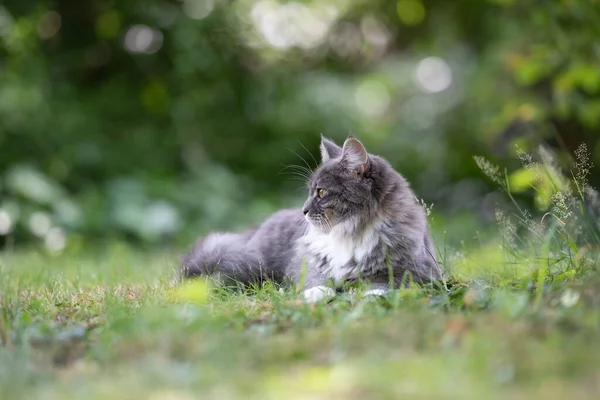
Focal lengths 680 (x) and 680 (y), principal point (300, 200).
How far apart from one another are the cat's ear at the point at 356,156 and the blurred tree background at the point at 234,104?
3156 mm

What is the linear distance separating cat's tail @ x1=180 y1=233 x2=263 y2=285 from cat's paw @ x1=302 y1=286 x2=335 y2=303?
21.1 inches

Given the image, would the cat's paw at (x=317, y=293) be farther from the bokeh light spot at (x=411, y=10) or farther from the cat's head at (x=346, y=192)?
the bokeh light spot at (x=411, y=10)

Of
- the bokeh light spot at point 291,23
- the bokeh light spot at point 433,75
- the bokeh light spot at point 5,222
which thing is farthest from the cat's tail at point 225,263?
the bokeh light spot at point 433,75

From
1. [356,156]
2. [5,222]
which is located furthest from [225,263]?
[5,222]

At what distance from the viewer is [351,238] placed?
405 centimetres

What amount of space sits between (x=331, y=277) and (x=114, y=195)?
4.84 m

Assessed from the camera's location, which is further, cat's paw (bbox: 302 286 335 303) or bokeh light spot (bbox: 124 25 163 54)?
bokeh light spot (bbox: 124 25 163 54)

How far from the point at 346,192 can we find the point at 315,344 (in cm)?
156

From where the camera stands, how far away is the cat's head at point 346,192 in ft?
13.3

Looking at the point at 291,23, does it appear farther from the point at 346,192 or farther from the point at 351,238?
the point at 351,238

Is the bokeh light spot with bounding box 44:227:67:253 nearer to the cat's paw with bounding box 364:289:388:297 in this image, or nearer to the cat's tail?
the cat's tail

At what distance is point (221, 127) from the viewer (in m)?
9.42

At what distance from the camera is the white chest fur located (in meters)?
3.97

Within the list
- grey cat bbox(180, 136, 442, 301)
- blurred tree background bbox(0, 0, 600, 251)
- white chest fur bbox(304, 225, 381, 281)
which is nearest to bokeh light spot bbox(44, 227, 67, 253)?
blurred tree background bbox(0, 0, 600, 251)
